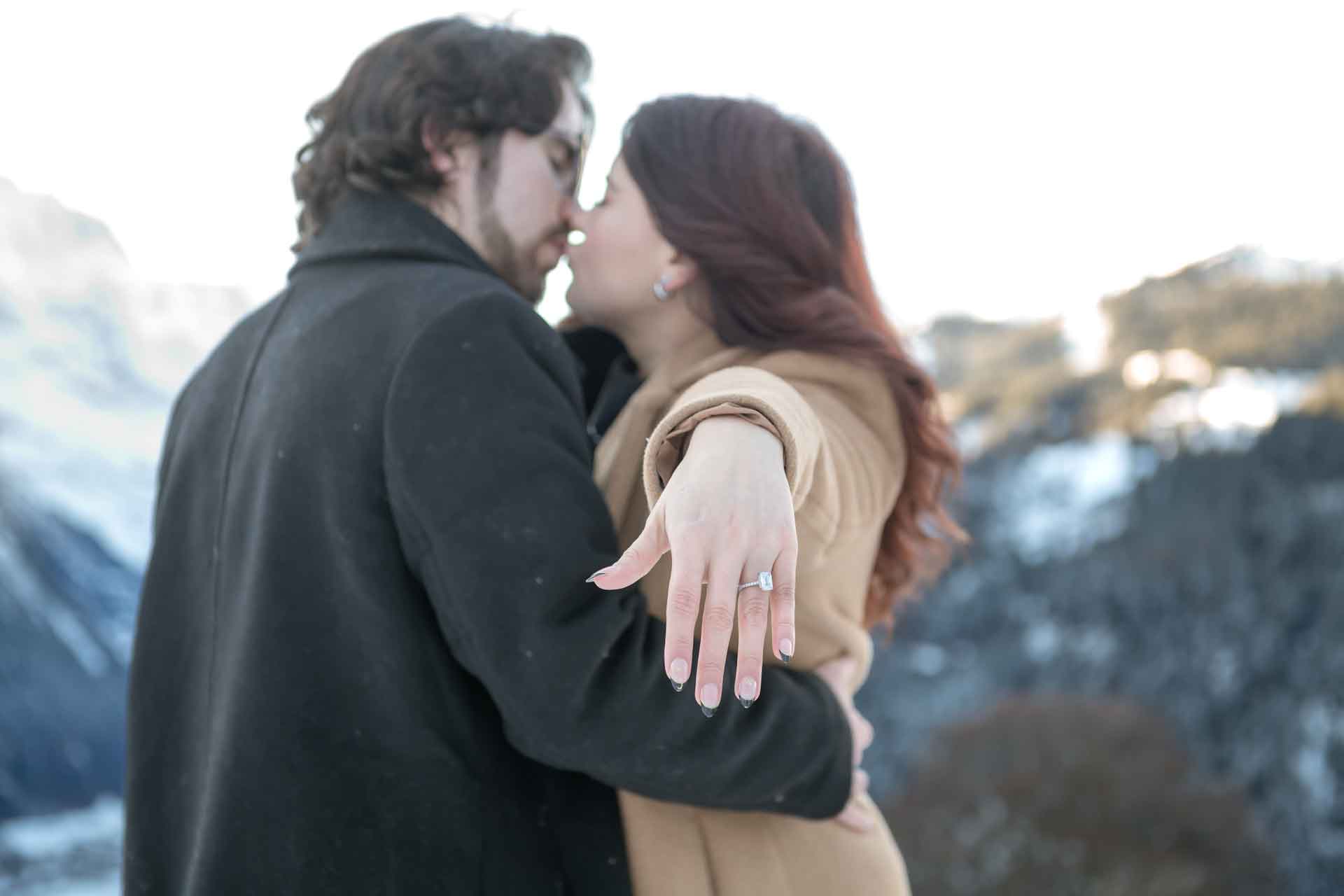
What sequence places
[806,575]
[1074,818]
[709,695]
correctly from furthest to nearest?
[1074,818] → [806,575] → [709,695]

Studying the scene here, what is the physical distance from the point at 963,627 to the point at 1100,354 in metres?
14.5

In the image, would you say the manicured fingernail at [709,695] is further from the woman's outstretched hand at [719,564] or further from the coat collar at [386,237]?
the coat collar at [386,237]

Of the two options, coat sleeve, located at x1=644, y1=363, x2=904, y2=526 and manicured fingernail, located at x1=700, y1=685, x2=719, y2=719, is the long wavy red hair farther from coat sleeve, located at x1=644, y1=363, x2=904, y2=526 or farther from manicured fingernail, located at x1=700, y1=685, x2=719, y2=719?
manicured fingernail, located at x1=700, y1=685, x2=719, y2=719

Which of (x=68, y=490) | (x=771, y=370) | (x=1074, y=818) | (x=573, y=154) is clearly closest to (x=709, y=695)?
(x=771, y=370)

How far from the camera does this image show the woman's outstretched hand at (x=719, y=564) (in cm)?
96

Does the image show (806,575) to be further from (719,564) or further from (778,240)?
(719,564)

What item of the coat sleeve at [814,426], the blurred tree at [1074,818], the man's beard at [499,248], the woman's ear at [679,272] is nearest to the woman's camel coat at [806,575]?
the coat sleeve at [814,426]

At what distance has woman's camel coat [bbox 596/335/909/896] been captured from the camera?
155cm

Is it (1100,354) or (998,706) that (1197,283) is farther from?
(998,706)

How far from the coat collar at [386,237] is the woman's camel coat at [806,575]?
32 cm

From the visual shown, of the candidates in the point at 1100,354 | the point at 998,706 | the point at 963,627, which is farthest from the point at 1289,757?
the point at 1100,354

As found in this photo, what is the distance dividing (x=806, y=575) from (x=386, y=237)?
713 millimetres

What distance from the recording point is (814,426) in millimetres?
1344

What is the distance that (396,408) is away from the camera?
1434mm
